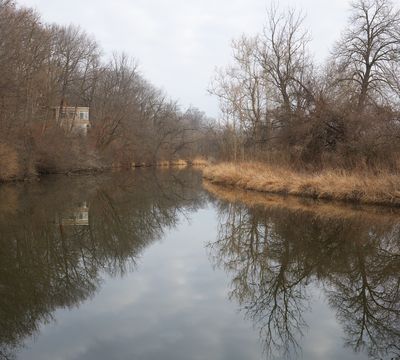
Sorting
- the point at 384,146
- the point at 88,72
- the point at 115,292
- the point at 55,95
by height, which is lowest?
the point at 115,292

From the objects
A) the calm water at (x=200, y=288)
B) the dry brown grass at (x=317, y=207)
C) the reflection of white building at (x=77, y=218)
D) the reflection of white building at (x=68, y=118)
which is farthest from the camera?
the reflection of white building at (x=68, y=118)

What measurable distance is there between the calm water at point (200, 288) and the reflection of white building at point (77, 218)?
13 centimetres

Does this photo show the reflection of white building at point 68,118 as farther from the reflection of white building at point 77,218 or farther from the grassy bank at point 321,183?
the reflection of white building at point 77,218

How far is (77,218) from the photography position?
14.6m

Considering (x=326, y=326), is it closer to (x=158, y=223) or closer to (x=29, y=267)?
(x=29, y=267)

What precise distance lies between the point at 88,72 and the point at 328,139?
3621cm

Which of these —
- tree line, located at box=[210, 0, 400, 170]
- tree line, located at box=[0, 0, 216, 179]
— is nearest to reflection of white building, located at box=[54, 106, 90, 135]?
tree line, located at box=[0, 0, 216, 179]

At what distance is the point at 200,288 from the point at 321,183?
13400 millimetres

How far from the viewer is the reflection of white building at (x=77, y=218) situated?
1356cm

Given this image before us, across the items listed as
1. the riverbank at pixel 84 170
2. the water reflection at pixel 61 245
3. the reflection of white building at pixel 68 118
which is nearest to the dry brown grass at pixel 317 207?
the water reflection at pixel 61 245

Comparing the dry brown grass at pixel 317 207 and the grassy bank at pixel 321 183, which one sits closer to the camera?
the dry brown grass at pixel 317 207

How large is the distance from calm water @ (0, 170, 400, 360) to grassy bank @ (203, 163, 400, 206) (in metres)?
2.36

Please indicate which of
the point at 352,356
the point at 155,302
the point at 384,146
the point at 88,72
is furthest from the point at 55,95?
the point at 352,356

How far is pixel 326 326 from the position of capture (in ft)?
19.4
